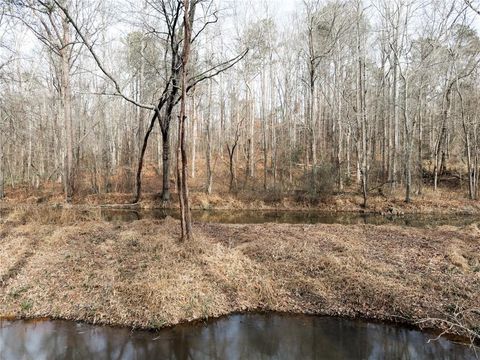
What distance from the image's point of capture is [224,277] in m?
8.09

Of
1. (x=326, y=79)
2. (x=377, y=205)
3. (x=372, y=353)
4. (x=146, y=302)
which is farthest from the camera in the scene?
(x=326, y=79)

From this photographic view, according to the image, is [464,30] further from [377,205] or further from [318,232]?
[318,232]

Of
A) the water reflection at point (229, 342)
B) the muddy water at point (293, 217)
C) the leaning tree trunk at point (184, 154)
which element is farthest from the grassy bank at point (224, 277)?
the muddy water at point (293, 217)

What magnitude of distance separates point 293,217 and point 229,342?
14161 mm

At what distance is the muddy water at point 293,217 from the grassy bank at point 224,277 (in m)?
6.64

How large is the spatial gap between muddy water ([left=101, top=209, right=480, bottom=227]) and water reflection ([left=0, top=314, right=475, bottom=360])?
1095 cm

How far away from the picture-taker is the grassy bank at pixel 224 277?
6.98 meters

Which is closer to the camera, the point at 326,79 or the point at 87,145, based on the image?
the point at 326,79

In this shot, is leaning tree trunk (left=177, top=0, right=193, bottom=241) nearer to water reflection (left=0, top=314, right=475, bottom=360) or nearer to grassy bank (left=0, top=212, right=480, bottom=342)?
grassy bank (left=0, top=212, right=480, bottom=342)

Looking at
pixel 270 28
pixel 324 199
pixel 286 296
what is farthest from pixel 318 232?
pixel 270 28

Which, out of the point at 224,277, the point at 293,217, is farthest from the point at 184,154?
the point at 293,217

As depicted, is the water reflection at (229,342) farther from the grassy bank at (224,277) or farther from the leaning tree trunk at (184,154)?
the leaning tree trunk at (184,154)

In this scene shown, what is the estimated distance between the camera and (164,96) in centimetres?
1956

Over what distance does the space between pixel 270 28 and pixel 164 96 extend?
14836 millimetres
